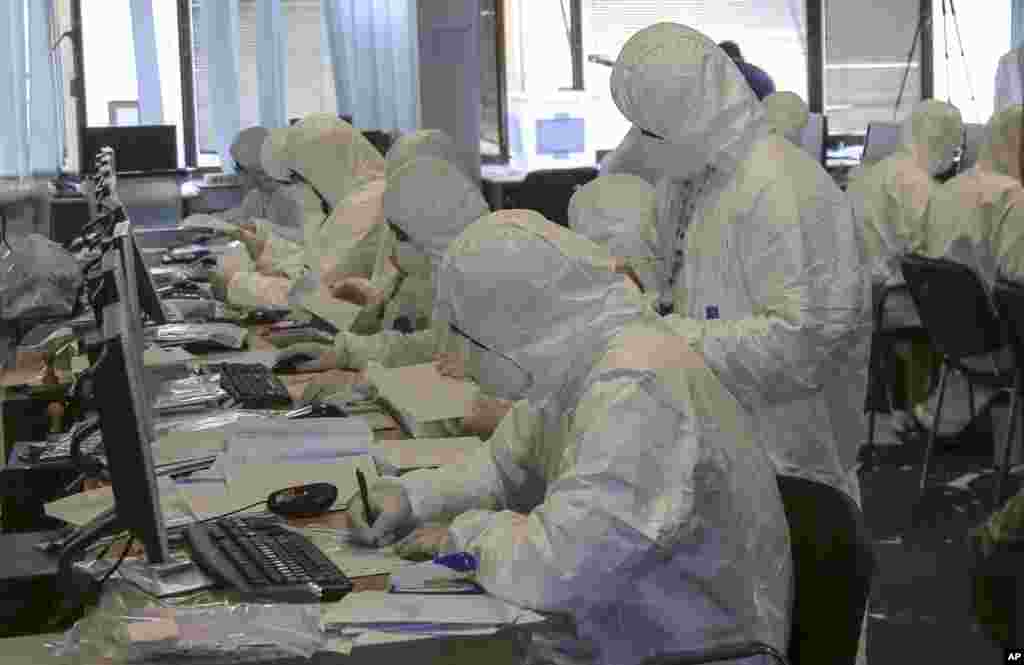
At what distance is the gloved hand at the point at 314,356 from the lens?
3.60 m

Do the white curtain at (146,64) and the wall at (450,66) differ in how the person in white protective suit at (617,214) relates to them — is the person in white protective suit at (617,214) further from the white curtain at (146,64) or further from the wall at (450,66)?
the white curtain at (146,64)

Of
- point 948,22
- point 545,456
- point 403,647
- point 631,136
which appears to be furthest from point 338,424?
point 948,22

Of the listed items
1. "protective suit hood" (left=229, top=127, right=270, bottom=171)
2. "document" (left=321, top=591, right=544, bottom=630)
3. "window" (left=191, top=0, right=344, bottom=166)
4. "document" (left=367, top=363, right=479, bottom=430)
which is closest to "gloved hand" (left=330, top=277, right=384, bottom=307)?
"document" (left=367, top=363, right=479, bottom=430)

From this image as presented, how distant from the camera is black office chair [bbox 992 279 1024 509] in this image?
4.16 meters

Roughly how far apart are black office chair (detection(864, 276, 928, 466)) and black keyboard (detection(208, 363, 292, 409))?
9.50 feet

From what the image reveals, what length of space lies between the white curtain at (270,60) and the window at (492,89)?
4.46 ft

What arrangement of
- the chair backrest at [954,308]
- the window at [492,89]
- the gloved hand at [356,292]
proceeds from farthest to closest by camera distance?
the window at [492,89] < the chair backrest at [954,308] < the gloved hand at [356,292]

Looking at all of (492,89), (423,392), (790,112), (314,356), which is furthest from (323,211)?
(423,392)

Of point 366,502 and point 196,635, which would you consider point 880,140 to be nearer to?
point 366,502

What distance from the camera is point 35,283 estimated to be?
4242mm

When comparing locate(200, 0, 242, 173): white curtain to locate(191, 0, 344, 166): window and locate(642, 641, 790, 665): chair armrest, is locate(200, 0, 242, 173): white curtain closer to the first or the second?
locate(191, 0, 344, 166): window

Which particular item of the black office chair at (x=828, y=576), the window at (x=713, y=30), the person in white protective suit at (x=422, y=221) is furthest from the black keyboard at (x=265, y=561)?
the window at (x=713, y=30)

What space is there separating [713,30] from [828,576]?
8.23 m

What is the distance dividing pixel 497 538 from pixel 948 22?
8.68 m
